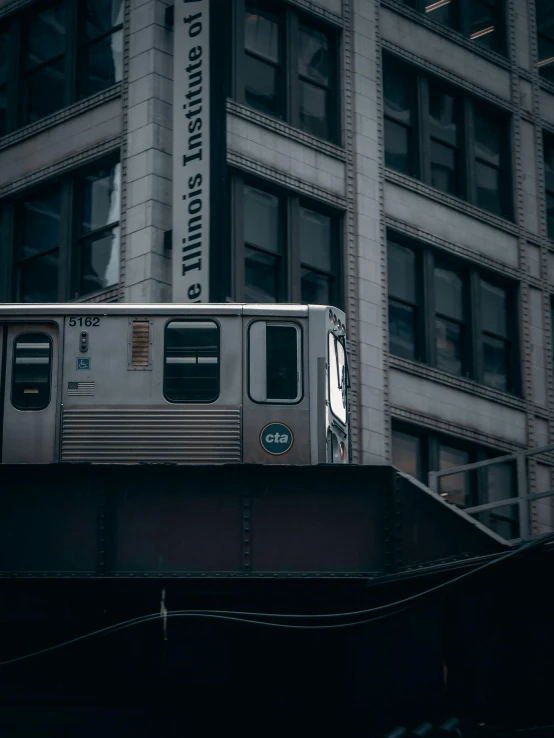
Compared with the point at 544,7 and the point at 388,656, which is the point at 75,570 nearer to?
the point at 388,656

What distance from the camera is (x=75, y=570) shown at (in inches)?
557

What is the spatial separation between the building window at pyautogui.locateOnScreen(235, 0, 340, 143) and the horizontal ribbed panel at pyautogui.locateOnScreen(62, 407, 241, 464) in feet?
38.3

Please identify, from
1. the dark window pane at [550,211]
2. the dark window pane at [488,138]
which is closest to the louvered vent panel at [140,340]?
the dark window pane at [488,138]

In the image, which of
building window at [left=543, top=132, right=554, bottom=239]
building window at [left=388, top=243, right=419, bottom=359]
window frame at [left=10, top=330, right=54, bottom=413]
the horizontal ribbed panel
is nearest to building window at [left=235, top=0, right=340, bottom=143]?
building window at [left=388, top=243, right=419, bottom=359]

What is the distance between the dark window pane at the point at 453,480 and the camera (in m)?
28.9

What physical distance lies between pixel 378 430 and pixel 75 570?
44.3 feet

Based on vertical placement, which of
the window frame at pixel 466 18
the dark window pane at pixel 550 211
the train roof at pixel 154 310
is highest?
the window frame at pixel 466 18

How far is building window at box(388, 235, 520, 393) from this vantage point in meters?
28.8

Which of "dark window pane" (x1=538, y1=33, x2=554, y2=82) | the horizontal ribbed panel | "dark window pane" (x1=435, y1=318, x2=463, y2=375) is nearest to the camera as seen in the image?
the horizontal ribbed panel

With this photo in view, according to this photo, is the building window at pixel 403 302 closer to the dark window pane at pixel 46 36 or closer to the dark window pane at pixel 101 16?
the dark window pane at pixel 101 16

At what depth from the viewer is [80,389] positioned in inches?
623

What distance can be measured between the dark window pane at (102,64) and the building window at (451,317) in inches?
292

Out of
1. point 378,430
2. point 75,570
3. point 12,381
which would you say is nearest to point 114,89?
point 378,430

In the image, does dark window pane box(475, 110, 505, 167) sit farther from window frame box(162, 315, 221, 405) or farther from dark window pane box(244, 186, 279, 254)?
window frame box(162, 315, 221, 405)
